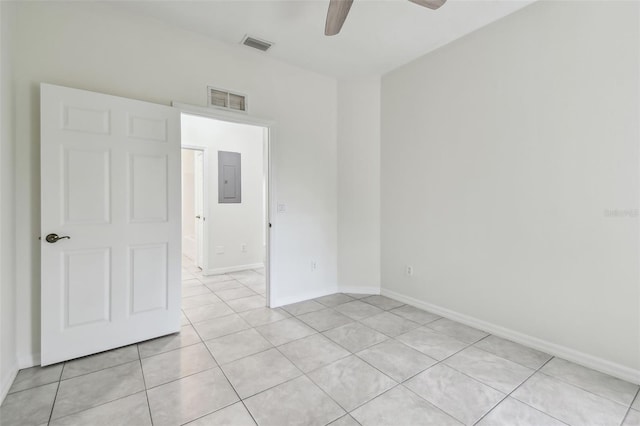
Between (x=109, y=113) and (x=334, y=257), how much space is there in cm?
286

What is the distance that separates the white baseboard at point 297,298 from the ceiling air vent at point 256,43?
2775mm

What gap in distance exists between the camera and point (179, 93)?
281 centimetres

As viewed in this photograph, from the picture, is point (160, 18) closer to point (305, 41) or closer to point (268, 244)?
point (305, 41)

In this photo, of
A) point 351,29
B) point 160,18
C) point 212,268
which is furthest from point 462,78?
point 212,268

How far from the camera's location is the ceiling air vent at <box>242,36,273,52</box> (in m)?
3.00

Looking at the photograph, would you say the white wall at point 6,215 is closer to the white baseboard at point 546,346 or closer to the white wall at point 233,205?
the white wall at point 233,205

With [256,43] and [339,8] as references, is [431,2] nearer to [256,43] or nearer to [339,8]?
[339,8]

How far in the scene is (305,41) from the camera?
305 centimetres

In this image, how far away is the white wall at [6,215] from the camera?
6.23 ft

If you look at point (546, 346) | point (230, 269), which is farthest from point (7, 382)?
point (546, 346)

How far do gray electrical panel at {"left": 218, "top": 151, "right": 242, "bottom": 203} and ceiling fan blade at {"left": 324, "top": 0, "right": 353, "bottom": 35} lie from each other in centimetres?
321

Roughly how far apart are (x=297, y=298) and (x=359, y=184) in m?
1.66

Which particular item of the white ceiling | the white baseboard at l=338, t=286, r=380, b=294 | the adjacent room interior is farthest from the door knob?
the white baseboard at l=338, t=286, r=380, b=294

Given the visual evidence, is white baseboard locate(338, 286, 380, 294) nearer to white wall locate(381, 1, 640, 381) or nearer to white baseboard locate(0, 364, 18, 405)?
white wall locate(381, 1, 640, 381)
